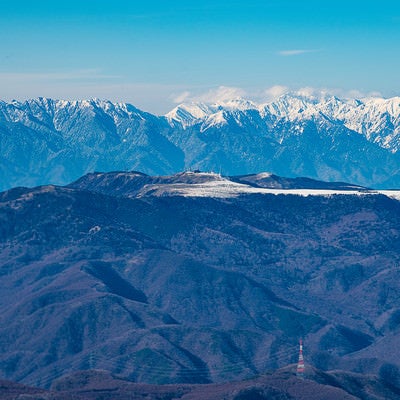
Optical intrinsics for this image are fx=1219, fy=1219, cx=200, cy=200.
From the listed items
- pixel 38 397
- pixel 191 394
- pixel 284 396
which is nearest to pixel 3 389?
pixel 38 397

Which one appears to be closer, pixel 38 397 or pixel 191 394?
pixel 38 397

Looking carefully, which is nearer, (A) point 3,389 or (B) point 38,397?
(B) point 38,397

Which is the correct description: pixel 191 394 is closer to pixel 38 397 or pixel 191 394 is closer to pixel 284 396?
pixel 284 396

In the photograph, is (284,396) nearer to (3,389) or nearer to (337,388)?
(337,388)

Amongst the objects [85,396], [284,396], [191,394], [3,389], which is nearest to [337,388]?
[284,396]

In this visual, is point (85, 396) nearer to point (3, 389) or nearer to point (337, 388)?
point (3, 389)

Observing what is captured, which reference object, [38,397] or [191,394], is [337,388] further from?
[38,397]

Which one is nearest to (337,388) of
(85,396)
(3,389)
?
(85,396)

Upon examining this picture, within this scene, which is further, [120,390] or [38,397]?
[120,390]
